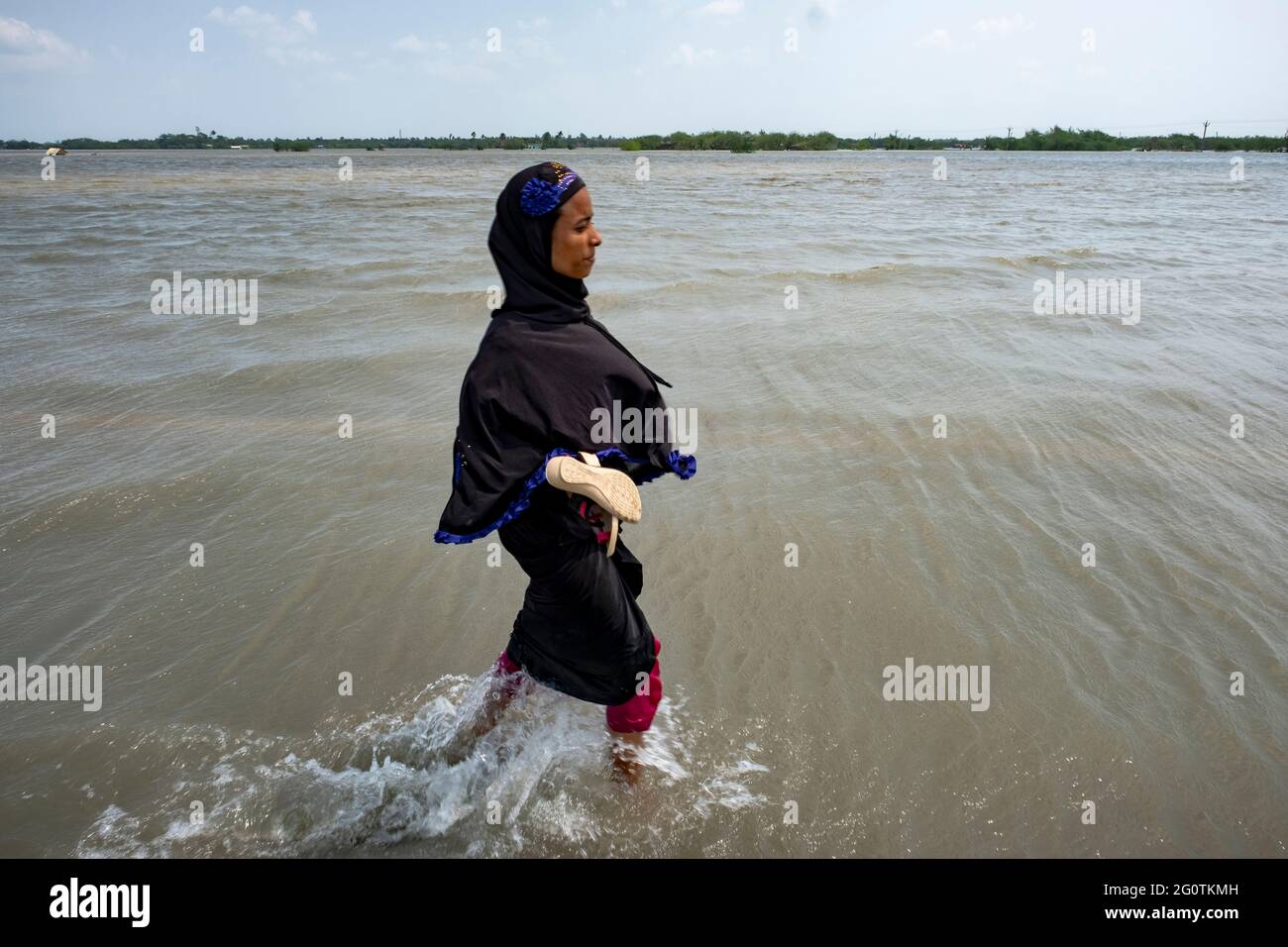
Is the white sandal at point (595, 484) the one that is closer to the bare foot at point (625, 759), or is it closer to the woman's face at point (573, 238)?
the woman's face at point (573, 238)

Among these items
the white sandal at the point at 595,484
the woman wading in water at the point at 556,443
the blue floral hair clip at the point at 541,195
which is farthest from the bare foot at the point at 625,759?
the blue floral hair clip at the point at 541,195

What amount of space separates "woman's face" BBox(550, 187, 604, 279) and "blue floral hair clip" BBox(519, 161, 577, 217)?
0.09 feet

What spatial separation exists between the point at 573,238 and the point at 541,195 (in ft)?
0.41

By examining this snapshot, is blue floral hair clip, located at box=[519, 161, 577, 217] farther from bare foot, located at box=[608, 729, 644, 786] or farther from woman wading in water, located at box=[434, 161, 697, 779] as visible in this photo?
bare foot, located at box=[608, 729, 644, 786]

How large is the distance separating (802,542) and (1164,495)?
2054 millimetres

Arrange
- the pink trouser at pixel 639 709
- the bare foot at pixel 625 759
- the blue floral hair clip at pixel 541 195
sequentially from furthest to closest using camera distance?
the bare foot at pixel 625 759 → the pink trouser at pixel 639 709 → the blue floral hair clip at pixel 541 195

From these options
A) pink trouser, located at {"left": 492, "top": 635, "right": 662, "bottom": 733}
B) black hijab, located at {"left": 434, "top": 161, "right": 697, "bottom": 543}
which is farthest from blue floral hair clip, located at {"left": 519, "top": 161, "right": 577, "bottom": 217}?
pink trouser, located at {"left": 492, "top": 635, "right": 662, "bottom": 733}

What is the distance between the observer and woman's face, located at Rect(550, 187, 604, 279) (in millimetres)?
1915

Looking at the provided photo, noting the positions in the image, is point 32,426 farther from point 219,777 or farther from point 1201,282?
point 1201,282

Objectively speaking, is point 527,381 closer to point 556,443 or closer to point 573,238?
point 556,443

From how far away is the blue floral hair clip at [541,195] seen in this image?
190cm

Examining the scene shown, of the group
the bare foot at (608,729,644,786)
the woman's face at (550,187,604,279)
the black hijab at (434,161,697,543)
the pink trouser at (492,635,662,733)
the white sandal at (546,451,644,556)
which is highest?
the woman's face at (550,187,604,279)

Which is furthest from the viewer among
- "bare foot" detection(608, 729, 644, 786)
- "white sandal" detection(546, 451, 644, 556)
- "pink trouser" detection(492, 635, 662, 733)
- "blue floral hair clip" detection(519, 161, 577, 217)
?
"bare foot" detection(608, 729, 644, 786)

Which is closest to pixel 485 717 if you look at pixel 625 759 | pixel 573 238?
pixel 625 759
